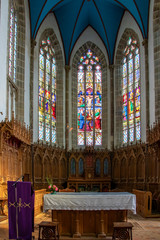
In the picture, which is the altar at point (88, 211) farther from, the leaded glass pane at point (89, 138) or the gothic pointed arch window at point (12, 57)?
the leaded glass pane at point (89, 138)

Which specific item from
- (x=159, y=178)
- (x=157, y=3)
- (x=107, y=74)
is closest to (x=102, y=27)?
(x=107, y=74)

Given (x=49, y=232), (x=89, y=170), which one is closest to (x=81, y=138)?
(x=89, y=170)

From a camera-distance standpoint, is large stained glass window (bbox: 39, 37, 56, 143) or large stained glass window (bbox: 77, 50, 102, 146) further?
large stained glass window (bbox: 77, 50, 102, 146)

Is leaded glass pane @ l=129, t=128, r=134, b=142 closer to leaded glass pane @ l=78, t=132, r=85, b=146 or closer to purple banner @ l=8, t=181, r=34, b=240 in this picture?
leaded glass pane @ l=78, t=132, r=85, b=146

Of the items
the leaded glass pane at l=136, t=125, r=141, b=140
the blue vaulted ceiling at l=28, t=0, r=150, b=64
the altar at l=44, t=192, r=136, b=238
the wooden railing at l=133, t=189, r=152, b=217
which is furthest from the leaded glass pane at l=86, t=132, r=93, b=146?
the altar at l=44, t=192, r=136, b=238

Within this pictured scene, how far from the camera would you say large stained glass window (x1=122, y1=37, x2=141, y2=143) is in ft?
71.7

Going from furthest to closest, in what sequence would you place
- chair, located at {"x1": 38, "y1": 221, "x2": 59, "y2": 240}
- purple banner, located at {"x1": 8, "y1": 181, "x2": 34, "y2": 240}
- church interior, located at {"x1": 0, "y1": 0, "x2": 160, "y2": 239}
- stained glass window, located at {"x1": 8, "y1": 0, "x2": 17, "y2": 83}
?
church interior, located at {"x1": 0, "y1": 0, "x2": 160, "y2": 239} < stained glass window, located at {"x1": 8, "y1": 0, "x2": 17, "y2": 83} < chair, located at {"x1": 38, "y1": 221, "x2": 59, "y2": 240} < purple banner, located at {"x1": 8, "y1": 181, "x2": 34, "y2": 240}

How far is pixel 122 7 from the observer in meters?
A: 22.5

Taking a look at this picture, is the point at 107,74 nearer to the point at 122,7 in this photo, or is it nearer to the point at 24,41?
the point at 122,7

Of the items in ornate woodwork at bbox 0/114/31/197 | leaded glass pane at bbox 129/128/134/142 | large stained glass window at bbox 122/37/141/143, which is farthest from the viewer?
leaded glass pane at bbox 129/128/134/142

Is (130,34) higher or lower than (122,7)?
lower

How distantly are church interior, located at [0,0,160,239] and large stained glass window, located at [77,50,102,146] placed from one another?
0.08 meters

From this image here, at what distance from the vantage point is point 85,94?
82.6 feet

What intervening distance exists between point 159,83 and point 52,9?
9115mm
